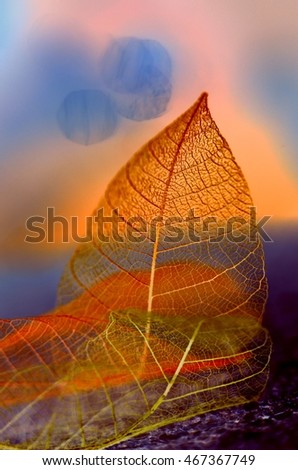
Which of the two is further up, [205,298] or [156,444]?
[205,298]

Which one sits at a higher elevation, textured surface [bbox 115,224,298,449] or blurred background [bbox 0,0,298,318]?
blurred background [bbox 0,0,298,318]

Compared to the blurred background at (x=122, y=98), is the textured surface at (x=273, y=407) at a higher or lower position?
lower

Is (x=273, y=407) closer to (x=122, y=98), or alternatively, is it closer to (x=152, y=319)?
→ (x=152, y=319)

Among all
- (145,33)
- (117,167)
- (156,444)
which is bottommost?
(156,444)

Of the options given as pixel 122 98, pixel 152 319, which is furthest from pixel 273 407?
pixel 122 98

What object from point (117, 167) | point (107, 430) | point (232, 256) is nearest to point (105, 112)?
point (117, 167)
